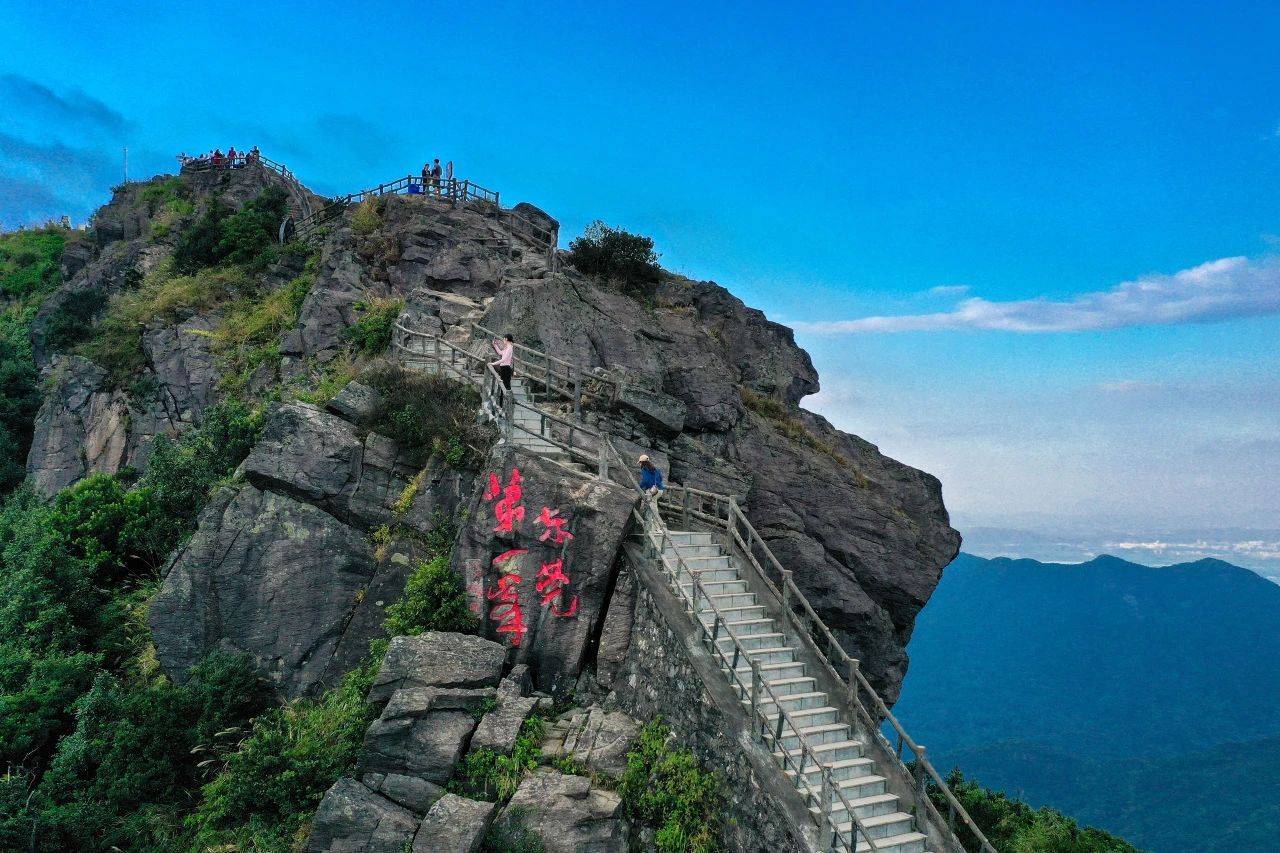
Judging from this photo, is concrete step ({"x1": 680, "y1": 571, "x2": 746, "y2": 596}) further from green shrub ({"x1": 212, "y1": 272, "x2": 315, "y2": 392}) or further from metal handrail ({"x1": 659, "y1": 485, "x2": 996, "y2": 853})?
green shrub ({"x1": 212, "y1": 272, "x2": 315, "y2": 392})

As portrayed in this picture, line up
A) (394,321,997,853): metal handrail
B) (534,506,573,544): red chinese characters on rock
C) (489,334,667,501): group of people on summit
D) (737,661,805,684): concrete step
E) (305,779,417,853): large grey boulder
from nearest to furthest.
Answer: (305,779,417,853): large grey boulder
(394,321,997,853): metal handrail
(737,661,805,684): concrete step
(534,506,573,544): red chinese characters on rock
(489,334,667,501): group of people on summit

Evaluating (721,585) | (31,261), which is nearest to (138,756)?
(721,585)

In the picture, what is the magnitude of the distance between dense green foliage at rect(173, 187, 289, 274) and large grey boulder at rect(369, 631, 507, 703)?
24169mm

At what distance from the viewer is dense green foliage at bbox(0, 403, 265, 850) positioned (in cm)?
1301

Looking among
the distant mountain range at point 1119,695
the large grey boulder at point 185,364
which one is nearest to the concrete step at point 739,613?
the large grey boulder at point 185,364

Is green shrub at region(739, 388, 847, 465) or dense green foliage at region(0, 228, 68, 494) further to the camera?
dense green foliage at region(0, 228, 68, 494)

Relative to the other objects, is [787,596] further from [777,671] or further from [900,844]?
[900,844]

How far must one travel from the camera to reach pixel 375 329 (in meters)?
22.7

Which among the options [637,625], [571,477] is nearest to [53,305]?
[571,477]

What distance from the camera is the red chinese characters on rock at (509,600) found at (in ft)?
45.0

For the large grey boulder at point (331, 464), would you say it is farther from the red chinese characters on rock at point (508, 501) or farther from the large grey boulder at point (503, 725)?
the large grey boulder at point (503, 725)

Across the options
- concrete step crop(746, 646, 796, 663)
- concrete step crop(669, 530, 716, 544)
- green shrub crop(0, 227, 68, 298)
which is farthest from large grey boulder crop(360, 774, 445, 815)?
green shrub crop(0, 227, 68, 298)

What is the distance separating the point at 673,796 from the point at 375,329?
1674 centimetres

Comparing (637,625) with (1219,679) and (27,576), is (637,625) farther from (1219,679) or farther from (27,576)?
(1219,679)
